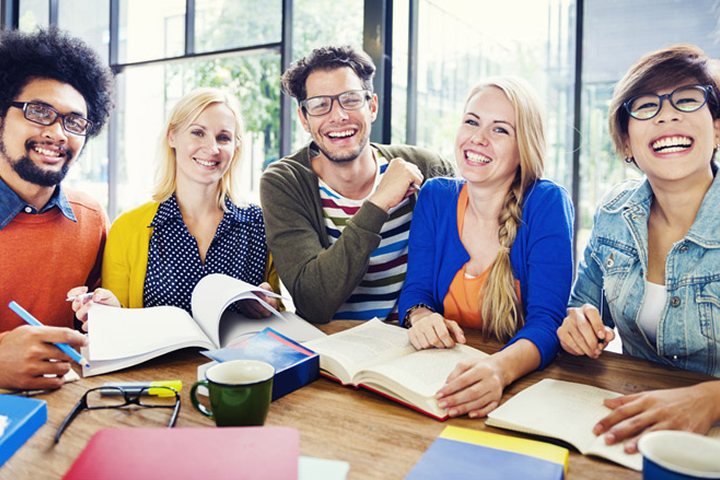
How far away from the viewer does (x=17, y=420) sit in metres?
0.82

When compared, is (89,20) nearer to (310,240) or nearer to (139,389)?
(310,240)

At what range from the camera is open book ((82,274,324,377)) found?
111 cm

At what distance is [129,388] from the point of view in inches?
38.6

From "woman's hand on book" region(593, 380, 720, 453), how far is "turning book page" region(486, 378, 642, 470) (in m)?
0.03

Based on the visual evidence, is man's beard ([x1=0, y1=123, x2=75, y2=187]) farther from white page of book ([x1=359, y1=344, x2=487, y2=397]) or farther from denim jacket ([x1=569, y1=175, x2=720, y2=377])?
denim jacket ([x1=569, y1=175, x2=720, y2=377])

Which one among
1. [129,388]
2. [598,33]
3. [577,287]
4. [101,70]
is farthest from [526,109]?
[598,33]

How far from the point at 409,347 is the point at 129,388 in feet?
1.90

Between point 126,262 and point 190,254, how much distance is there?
0.19 meters

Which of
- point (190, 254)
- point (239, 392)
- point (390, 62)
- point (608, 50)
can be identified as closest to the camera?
point (239, 392)

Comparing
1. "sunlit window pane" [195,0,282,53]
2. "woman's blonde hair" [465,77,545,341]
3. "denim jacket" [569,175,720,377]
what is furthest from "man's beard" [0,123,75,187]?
"sunlit window pane" [195,0,282,53]

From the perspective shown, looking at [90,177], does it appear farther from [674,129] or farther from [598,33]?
[674,129]

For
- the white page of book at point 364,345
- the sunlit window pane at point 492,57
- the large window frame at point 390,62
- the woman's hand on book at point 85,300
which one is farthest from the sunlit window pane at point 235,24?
the white page of book at point 364,345

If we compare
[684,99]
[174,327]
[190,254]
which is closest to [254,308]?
[174,327]

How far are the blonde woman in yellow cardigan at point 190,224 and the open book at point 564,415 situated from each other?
3.51 ft
